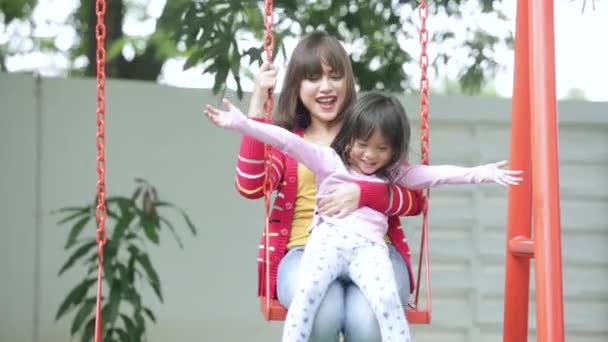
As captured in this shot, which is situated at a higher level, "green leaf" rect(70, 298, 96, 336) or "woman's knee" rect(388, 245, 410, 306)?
"woman's knee" rect(388, 245, 410, 306)

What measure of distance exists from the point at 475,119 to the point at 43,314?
2.47 metres

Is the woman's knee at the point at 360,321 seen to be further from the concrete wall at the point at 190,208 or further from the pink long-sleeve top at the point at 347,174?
the concrete wall at the point at 190,208

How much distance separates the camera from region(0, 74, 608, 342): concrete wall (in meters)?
6.25

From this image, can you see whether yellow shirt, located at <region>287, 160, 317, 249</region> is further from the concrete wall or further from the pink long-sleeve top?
the concrete wall

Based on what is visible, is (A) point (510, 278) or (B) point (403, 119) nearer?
(B) point (403, 119)

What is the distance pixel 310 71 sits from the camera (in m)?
3.30

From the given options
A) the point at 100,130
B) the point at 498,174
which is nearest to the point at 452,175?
the point at 498,174

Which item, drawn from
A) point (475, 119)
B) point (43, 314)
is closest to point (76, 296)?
point (43, 314)

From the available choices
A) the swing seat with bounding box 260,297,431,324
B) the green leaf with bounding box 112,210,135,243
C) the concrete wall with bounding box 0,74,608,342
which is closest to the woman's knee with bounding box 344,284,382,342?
the swing seat with bounding box 260,297,431,324

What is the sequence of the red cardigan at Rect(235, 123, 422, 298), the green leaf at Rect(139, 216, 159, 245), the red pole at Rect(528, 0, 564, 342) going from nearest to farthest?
the red pole at Rect(528, 0, 564, 342) → the red cardigan at Rect(235, 123, 422, 298) → the green leaf at Rect(139, 216, 159, 245)

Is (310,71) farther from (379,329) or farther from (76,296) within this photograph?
(76,296)

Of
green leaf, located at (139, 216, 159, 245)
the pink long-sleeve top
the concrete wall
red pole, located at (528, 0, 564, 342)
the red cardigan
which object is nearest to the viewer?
red pole, located at (528, 0, 564, 342)

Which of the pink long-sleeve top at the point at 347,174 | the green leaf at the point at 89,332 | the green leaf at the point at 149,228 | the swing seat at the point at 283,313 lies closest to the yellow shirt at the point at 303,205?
the pink long-sleeve top at the point at 347,174

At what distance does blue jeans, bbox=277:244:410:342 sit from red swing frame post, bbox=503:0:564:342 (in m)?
0.42
